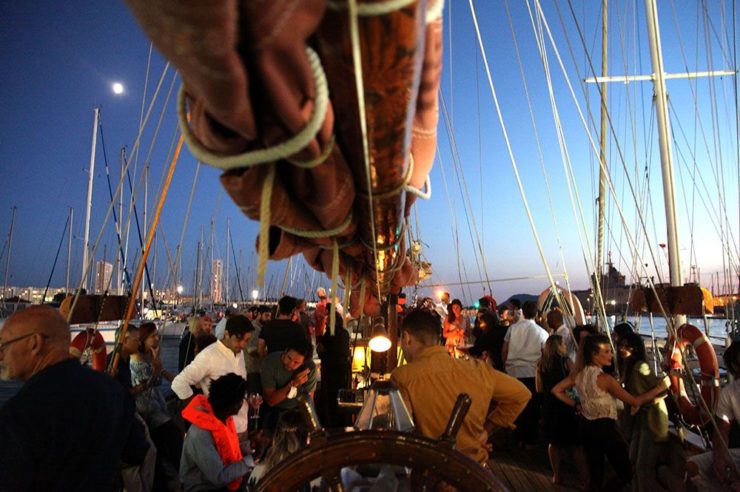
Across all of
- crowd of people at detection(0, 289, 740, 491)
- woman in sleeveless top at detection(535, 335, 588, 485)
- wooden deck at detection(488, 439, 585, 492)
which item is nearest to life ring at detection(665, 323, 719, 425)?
crowd of people at detection(0, 289, 740, 491)

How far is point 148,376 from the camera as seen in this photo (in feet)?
12.1

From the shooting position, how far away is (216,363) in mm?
3449

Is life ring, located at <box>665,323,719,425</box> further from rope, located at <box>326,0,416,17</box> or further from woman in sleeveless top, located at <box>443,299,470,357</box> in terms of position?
woman in sleeveless top, located at <box>443,299,470,357</box>

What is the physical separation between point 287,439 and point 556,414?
2748mm

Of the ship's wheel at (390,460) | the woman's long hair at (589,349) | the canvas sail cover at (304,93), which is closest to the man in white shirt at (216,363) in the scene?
the ship's wheel at (390,460)

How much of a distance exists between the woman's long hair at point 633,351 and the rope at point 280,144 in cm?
351

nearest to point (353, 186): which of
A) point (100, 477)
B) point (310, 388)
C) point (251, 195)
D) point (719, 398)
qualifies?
point (251, 195)

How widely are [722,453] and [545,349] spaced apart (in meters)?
1.69

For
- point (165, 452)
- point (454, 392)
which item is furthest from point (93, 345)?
point (454, 392)

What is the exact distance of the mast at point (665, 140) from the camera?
459cm

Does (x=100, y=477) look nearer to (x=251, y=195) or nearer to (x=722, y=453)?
(x=251, y=195)

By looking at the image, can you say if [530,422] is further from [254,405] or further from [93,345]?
[93,345]

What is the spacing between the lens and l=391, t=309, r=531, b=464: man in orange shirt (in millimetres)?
2080

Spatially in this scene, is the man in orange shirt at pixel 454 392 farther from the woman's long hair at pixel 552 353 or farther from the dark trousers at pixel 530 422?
the dark trousers at pixel 530 422
